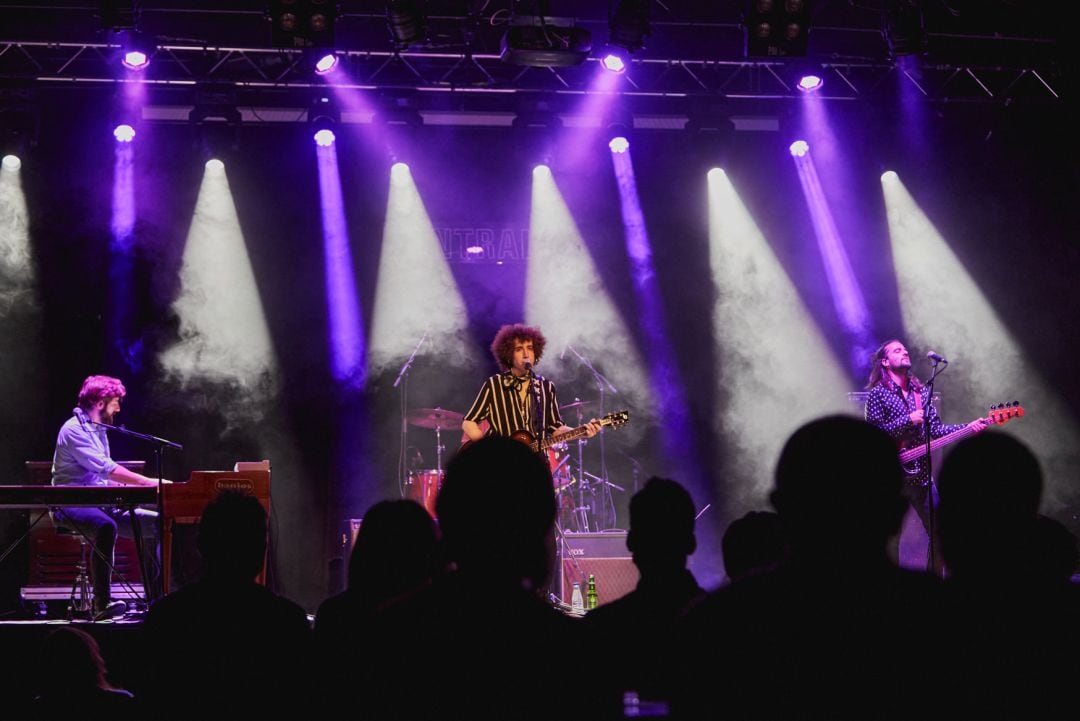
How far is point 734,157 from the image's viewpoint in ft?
39.7

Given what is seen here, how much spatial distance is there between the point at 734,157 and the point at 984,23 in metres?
2.88

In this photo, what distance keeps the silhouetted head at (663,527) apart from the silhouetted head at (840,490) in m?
1.13

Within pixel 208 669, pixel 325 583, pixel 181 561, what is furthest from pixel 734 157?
pixel 208 669

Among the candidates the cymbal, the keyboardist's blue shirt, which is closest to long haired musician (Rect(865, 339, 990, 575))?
the cymbal

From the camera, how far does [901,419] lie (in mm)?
8344

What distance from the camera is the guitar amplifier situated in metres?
8.50

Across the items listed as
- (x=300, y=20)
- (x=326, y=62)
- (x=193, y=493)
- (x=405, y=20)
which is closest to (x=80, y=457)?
(x=193, y=493)

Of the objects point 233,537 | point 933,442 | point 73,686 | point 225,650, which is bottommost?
point 73,686

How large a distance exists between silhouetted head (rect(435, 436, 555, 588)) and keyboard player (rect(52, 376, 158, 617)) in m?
6.34

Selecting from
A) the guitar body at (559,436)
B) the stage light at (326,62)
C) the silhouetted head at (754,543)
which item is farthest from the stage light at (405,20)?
the silhouetted head at (754,543)

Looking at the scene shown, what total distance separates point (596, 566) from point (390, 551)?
5.75 m

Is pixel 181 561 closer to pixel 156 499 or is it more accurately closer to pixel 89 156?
pixel 156 499

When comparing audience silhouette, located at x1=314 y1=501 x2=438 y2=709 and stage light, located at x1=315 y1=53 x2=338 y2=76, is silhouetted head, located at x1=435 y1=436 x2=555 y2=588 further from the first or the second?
stage light, located at x1=315 y1=53 x2=338 y2=76

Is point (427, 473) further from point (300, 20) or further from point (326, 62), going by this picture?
point (300, 20)
